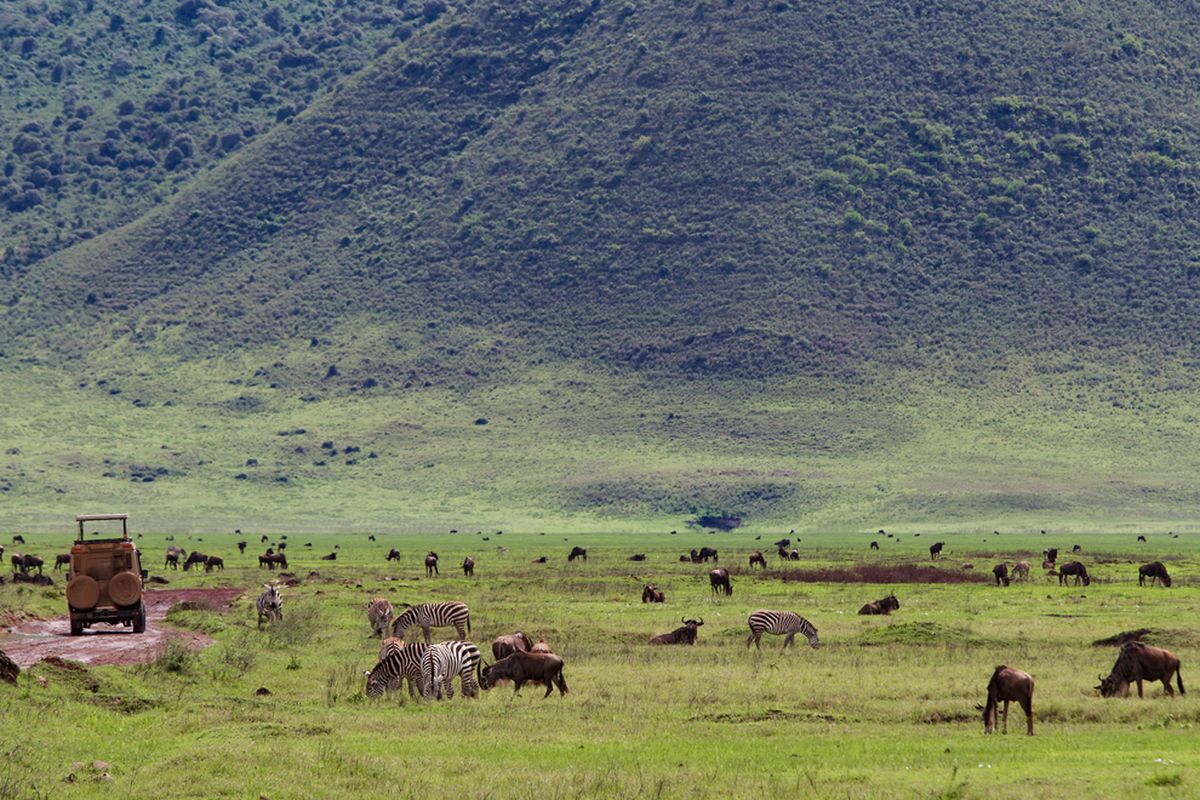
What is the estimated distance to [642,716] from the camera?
99.6 feet

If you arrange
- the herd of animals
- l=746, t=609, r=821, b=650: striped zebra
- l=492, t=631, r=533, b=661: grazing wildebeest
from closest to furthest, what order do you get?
the herd of animals → l=492, t=631, r=533, b=661: grazing wildebeest → l=746, t=609, r=821, b=650: striped zebra

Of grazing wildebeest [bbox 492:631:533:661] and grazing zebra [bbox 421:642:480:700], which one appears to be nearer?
grazing zebra [bbox 421:642:480:700]

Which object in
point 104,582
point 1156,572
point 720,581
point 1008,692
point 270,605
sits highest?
point 104,582

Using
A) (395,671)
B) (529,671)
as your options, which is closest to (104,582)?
(395,671)

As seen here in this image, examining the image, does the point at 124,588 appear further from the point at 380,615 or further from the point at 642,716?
the point at 642,716

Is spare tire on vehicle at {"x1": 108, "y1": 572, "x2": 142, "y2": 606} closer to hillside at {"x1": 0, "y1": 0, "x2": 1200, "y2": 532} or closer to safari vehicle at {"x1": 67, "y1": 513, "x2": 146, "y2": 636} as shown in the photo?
safari vehicle at {"x1": 67, "y1": 513, "x2": 146, "y2": 636}

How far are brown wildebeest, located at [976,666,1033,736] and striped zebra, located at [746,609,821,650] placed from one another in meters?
13.5

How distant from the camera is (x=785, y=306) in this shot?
6235 inches

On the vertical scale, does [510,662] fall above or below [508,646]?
below

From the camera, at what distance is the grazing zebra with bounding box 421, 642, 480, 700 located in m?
31.9

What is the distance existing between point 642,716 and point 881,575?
4093 centimetres

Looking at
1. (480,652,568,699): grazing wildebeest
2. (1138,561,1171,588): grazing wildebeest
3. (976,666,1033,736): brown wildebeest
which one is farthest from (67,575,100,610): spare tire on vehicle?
(1138,561,1171,588): grazing wildebeest

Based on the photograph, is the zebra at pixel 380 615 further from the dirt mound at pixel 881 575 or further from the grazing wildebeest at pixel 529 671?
the dirt mound at pixel 881 575

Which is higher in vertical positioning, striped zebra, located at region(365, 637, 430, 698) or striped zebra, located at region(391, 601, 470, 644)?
striped zebra, located at region(391, 601, 470, 644)
